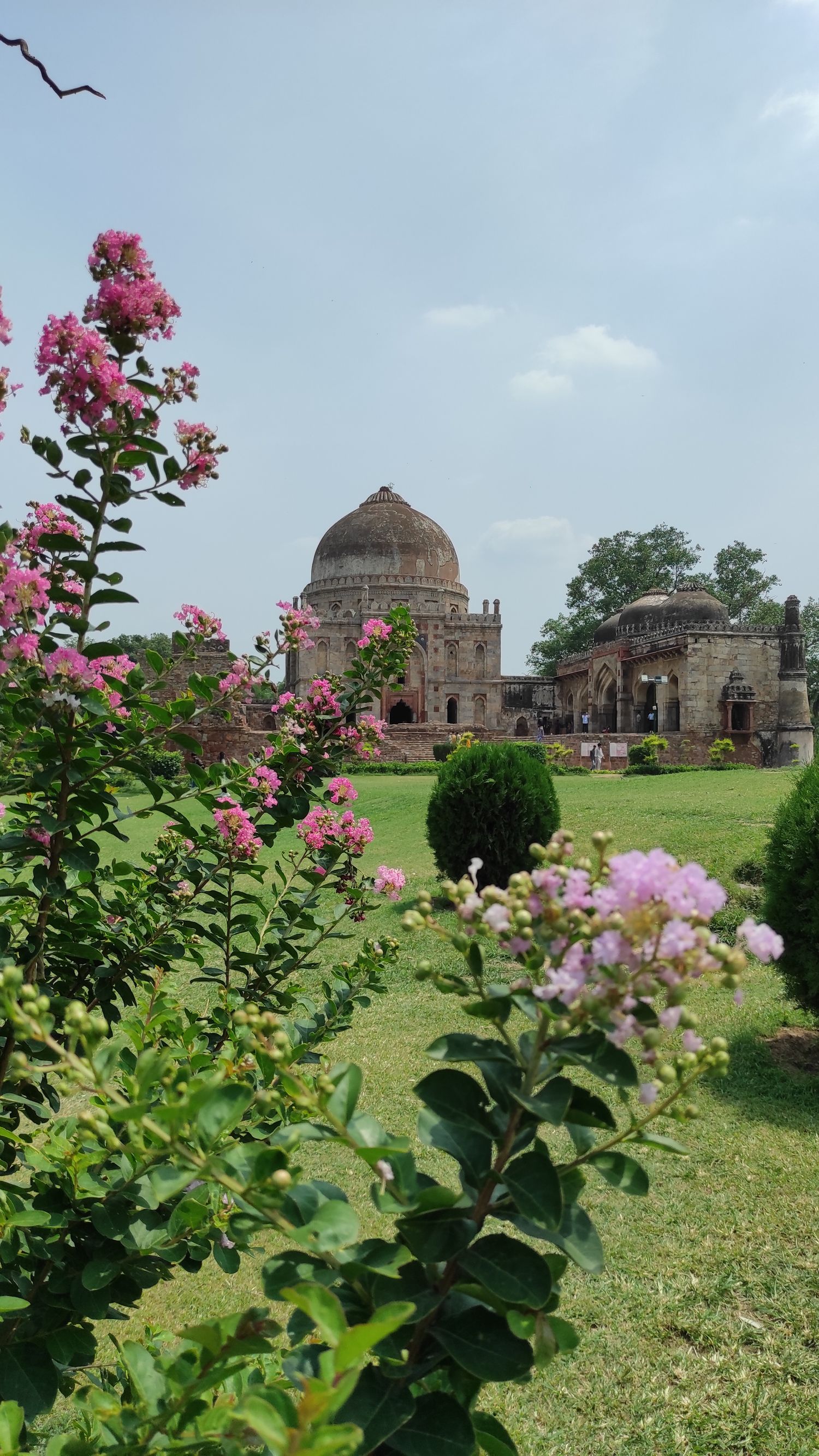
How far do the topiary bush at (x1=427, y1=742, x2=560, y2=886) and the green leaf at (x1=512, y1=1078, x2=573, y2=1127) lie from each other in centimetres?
724

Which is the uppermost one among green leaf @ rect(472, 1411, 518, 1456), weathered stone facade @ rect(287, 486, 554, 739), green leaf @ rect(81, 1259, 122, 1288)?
weathered stone facade @ rect(287, 486, 554, 739)

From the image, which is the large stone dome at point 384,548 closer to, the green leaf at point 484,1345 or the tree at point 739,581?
the tree at point 739,581

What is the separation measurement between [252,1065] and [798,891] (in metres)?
4.25

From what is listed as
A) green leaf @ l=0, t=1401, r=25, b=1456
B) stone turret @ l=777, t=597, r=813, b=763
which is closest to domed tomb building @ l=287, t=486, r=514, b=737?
stone turret @ l=777, t=597, r=813, b=763

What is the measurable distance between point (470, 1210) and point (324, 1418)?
0.27 metres

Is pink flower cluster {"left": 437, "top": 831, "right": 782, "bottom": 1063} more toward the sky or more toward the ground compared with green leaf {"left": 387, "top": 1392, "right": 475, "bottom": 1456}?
more toward the sky

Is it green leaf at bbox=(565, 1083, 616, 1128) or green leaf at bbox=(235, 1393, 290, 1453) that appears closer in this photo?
green leaf at bbox=(235, 1393, 290, 1453)

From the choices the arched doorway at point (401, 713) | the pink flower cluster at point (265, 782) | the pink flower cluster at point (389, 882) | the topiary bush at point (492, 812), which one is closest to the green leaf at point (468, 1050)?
the pink flower cluster at point (265, 782)

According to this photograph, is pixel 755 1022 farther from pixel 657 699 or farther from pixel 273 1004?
pixel 657 699

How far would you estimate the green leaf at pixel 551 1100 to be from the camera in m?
0.78

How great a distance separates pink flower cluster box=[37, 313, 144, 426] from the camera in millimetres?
1584

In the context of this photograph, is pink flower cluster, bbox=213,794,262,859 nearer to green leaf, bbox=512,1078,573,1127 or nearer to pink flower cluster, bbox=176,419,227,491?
pink flower cluster, bbox=176,419,227,491

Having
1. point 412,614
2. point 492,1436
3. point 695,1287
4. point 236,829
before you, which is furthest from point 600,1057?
point 412,614

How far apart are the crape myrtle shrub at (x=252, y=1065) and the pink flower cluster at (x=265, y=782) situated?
0.06 ft
